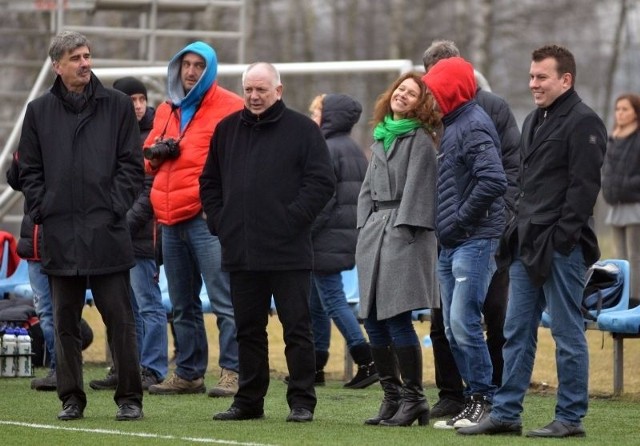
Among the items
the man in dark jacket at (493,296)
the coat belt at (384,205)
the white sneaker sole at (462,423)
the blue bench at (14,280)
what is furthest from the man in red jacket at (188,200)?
the blue bench at (14,280)

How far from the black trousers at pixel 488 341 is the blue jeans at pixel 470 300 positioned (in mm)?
516

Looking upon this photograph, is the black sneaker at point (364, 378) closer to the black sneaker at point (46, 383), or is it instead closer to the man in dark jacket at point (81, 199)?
the black sneaker at point (46, 383)

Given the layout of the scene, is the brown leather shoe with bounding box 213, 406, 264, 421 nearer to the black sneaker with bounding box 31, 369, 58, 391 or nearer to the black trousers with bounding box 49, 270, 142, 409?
the black trousers with bounding box 49, 270, 142, 409

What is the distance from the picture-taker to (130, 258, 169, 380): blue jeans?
1102 centimetres

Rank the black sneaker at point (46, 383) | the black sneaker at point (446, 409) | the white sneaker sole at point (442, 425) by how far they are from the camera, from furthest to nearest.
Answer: the black sneaker at point (46, 383) < the black sneaker at point (446, 409) < the white sneaker sole at point (442, 425)

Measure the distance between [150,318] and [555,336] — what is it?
11.8 ft

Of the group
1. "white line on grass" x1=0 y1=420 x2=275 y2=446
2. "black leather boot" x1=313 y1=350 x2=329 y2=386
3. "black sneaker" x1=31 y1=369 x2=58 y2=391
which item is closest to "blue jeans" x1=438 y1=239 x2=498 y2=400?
"white line on grass" x1=0 y1=420 x2=275 y2=446

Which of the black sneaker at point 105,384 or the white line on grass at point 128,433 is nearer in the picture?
the white line on grass at point 128,433

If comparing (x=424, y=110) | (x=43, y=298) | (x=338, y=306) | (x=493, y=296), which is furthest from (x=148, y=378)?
(x=424, y=110)

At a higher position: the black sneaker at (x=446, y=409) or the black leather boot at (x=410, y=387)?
the black leather boot at (x=410, y=387)

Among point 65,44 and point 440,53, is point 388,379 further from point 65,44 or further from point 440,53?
point 65,44

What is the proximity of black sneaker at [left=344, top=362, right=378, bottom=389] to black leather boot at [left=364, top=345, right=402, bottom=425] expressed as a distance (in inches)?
95.7

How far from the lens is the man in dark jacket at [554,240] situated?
8.07 m

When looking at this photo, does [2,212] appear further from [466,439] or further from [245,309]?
[466,439]
